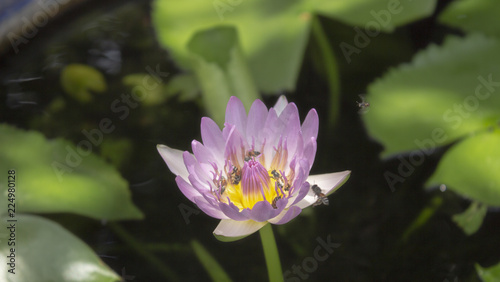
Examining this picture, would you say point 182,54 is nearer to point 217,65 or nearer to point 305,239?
point 217,65

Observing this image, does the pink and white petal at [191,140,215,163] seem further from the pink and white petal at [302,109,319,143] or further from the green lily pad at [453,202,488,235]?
the green lily pad at [453,202,488,235]

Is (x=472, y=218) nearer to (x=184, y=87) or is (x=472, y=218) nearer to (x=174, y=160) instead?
(x=174, y=160)

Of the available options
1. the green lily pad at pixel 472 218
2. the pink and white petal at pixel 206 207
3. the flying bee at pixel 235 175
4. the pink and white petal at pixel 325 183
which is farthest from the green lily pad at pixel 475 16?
the pink and white petal at pixel 206 207

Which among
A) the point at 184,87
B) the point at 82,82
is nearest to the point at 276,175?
the point at 184,87

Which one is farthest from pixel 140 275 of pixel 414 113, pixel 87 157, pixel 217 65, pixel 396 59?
pixel 396 59

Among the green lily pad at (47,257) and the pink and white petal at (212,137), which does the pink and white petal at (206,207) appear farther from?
the green lily pad at (47,257)

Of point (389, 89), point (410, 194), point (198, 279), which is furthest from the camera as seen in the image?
point (389, 89)
